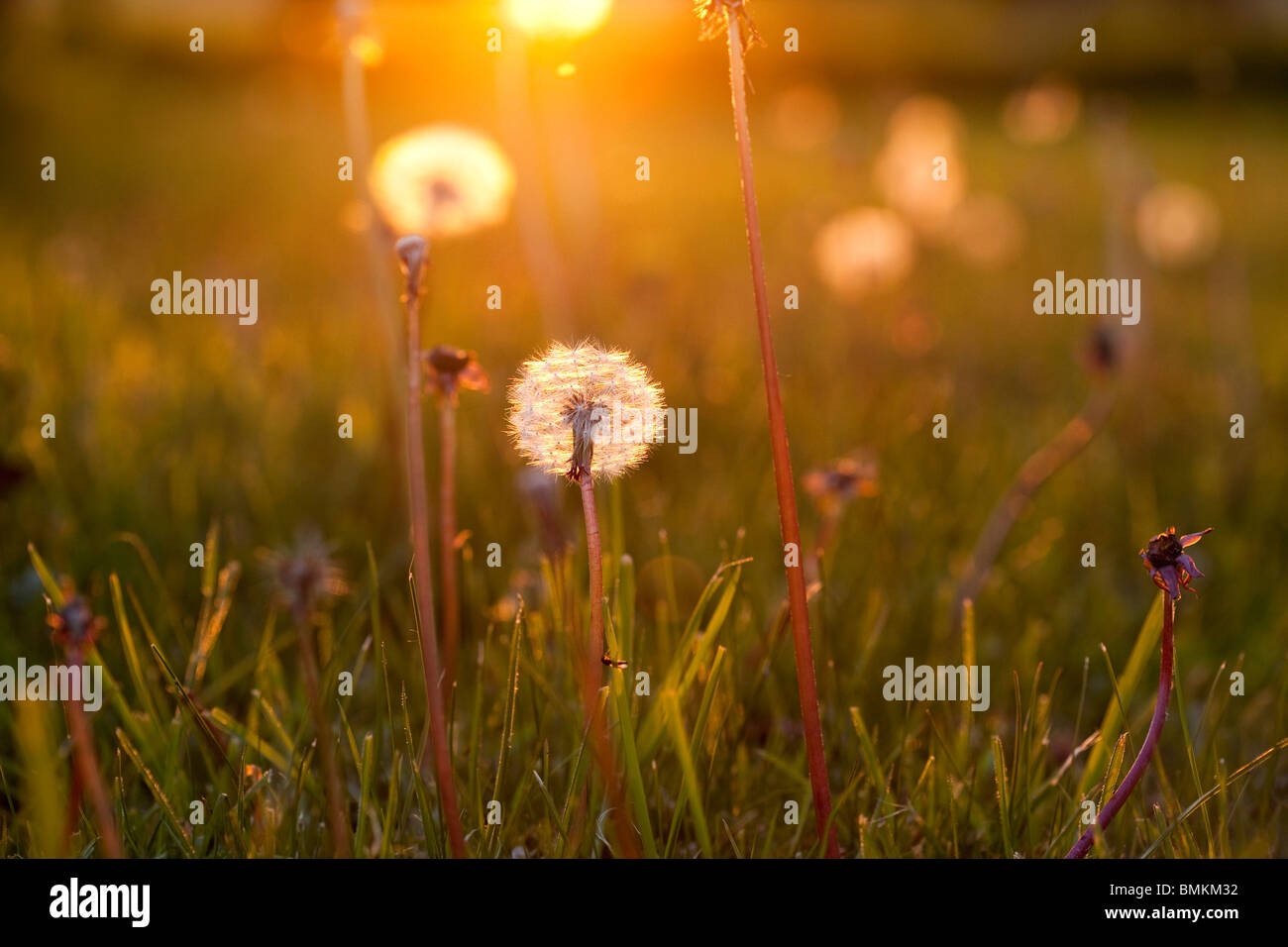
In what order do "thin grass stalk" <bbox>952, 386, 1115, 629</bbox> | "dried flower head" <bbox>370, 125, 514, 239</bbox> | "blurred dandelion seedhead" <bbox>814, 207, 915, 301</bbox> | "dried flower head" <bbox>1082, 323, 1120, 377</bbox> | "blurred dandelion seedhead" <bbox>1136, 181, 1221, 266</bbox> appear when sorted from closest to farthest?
1. "thin grass stalk" <bbox>952, 386, 1115, 629</bbox>
2. "dried flower head" <bbox>1082, 323, 1120, 377</bbox>
3. "dried flower head" <bbox>370, 125, 514, 239</bbox>
4. "blurred dandelion seedhead" <bbox>814, 207, 915, 301</bbox>
5. "blurred dandelion seedhead" <bbox>1136, 181, 1221, 266</bbox>

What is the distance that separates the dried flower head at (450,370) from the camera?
1354 mm

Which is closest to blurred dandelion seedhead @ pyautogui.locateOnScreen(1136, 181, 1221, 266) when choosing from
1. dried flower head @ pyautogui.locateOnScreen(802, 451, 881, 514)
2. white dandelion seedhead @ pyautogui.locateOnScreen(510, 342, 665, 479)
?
dried flower head @ pyautogui.locateOnScreen(802, 451, 881, 514)

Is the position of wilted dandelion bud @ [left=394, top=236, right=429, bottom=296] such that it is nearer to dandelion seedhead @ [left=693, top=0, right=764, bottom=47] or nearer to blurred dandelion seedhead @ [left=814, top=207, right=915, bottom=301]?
dandelion seedhead @ [left=693, top=0, right=764, bottom=47]

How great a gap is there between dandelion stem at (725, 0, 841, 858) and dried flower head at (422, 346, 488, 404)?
0.46 meters

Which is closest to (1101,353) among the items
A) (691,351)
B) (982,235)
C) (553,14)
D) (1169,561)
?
(691,351)

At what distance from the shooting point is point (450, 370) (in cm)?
137

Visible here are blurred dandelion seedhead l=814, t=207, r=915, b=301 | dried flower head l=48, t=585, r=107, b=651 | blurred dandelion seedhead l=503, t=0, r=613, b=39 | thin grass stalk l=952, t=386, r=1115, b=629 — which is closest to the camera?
dried flower head l=48, t=585, r=107, b=651

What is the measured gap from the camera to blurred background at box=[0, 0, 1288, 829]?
230cm

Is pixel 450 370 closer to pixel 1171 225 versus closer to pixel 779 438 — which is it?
pixel 779 438

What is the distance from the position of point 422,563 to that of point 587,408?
0.81ft
